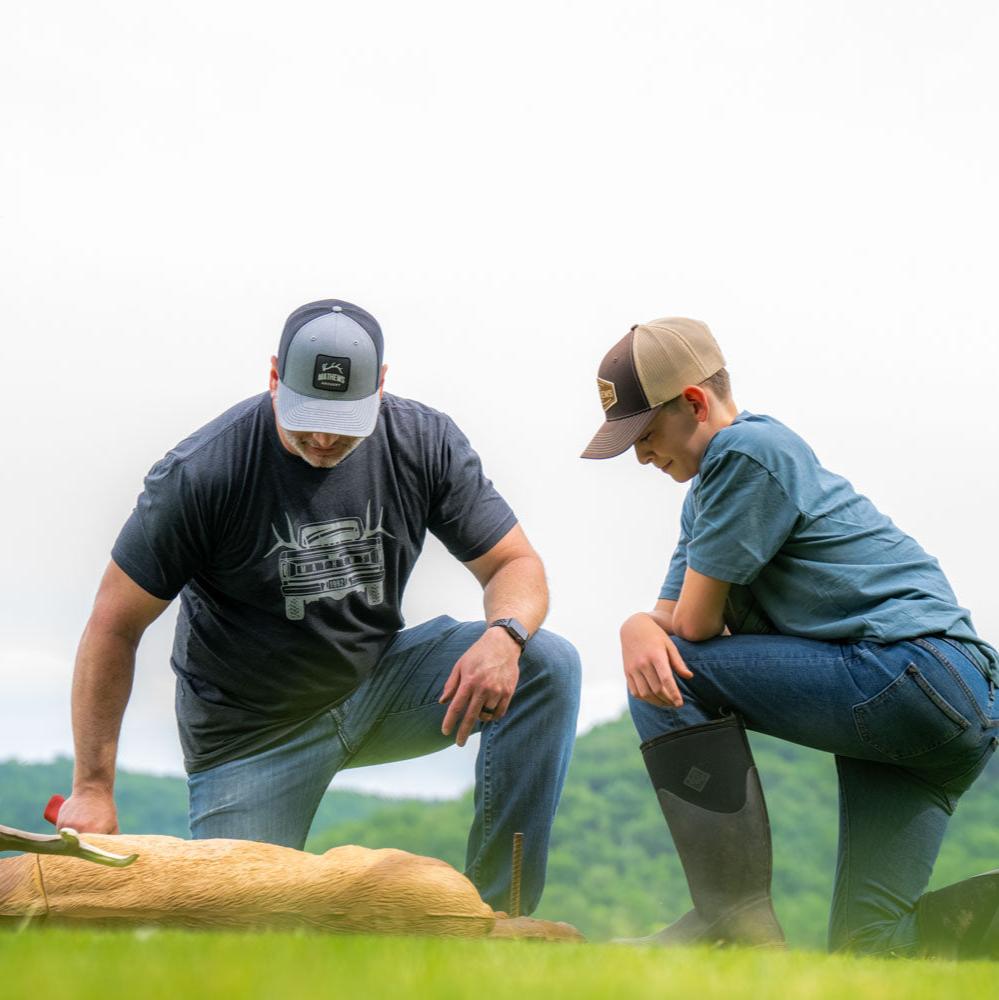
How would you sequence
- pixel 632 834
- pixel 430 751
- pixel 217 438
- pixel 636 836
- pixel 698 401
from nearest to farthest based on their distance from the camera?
1. pixel 698 401
2. pixel 217 438
3. pixel 430 751
4. pixel 636 836
5. pixel 632 834

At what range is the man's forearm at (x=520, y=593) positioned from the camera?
350 cm

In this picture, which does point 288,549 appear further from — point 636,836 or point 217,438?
point 636,836

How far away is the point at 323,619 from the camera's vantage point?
372cm

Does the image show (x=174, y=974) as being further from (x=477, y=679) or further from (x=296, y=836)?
(x=296, y=836)

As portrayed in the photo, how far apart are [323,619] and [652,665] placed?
120cm

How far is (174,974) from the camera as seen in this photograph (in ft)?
4.93

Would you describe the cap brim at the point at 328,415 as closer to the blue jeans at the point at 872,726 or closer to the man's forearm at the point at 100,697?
the man's forearm at the point at 100,697

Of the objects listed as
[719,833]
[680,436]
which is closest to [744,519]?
[680,436]

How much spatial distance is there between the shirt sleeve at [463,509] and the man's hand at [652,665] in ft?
2.82

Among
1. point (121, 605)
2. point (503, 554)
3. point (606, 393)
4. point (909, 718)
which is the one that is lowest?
point (909, 718)

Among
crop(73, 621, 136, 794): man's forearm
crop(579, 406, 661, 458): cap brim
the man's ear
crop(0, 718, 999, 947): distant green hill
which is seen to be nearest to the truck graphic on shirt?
crop(73, 621, 136, 794): man's forearm

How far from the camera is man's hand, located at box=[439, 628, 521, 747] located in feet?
10.4

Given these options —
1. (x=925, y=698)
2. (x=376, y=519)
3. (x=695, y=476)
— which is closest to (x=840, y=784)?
(x=925, y=698)

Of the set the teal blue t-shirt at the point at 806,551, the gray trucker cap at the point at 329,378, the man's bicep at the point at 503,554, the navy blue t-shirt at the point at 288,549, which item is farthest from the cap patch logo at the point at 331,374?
the teal blue t-shirt at the point at 806,551
